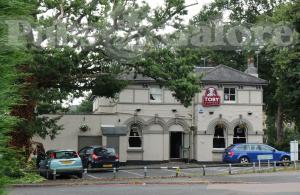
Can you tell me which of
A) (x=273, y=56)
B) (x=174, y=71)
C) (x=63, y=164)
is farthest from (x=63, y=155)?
(x=273, y=56)

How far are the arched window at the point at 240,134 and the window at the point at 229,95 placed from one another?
2.22 m

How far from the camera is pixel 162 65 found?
88.4ft

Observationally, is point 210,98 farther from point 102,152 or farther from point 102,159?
point 102,159

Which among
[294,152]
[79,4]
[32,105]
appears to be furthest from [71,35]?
[294,152]

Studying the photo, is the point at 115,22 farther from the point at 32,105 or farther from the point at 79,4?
the point at 32,105

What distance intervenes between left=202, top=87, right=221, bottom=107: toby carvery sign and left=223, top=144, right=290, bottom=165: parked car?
21.0 feet

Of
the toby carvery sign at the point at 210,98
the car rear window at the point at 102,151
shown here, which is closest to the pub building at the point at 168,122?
the toby carvery sign at the point at 210,98

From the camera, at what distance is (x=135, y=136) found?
137 ft

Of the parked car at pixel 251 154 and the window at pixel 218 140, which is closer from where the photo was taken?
the parked car at pixel 251 154

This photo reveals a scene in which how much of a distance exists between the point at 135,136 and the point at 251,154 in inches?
392

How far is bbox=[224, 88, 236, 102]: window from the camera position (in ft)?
141

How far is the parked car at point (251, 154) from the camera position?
35.6 metres

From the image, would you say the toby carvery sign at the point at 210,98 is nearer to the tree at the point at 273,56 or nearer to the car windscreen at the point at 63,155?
the tree at the point at 273,56

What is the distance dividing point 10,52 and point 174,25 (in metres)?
22.2
